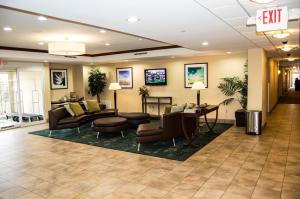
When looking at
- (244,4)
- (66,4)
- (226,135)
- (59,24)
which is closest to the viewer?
Result: (66,4)

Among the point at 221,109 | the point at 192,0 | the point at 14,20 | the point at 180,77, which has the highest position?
the point at 14,20

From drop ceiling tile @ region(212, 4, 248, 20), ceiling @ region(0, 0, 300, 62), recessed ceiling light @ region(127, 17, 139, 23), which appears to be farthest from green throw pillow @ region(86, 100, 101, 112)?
drop ceiling tile @ region(212, 4, 248, 20)

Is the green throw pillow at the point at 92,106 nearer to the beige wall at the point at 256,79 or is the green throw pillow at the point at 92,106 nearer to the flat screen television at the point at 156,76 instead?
the flat screen television at the point at 156,76

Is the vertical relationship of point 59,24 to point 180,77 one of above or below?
above

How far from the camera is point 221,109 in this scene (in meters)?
8.86

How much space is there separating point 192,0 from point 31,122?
8.61m

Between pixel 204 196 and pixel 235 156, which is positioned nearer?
pixel 204 196

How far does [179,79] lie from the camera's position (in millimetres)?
9609

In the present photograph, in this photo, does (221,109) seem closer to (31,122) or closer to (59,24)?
(59,24)

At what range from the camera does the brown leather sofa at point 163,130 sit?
5.62 meters

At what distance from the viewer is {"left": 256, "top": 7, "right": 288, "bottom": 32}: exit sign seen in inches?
Answer: 111

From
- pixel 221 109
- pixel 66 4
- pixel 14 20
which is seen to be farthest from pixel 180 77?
pixel 66 4

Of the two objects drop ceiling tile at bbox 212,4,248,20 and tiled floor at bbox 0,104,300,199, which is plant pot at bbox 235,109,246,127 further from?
drop ceiling tile at bbox 212,4,248,20

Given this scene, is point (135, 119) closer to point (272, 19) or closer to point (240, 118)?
point (240, 118)
